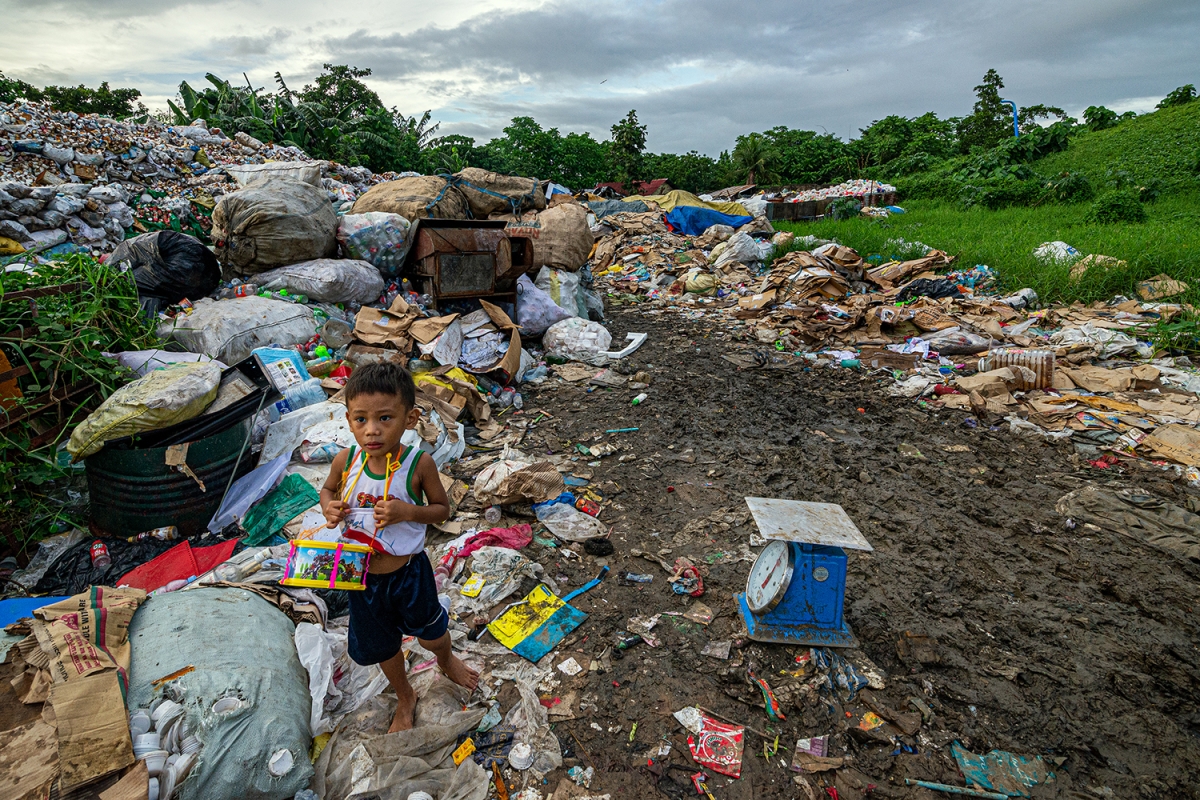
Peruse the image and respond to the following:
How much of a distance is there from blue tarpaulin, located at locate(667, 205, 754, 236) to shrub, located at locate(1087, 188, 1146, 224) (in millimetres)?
6624

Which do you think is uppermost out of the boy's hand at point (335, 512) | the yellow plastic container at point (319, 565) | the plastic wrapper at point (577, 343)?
the boy's hand at point (335, 512)

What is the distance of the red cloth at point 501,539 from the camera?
2.76 m

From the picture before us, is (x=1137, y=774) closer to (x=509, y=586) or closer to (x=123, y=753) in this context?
(x=509, y=586)

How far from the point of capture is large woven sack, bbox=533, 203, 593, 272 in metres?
6.49

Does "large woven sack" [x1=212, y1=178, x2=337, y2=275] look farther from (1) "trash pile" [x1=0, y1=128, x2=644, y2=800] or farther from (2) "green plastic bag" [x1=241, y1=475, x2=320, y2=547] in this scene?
(2) "green plastic bag" [x1=241, y1=475, x2=320, y2=547]

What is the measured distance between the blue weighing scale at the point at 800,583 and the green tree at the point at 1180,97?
71.8 ft

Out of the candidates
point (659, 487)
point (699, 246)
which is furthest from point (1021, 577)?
point (699, 246)

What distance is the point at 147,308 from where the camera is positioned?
11.8 feet

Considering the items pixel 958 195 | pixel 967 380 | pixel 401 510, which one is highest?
pixel 958 195

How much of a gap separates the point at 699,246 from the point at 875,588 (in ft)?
34.8

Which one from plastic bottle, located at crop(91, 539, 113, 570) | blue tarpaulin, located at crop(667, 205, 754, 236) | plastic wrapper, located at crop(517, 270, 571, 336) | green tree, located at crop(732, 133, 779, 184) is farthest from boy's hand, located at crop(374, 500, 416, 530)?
green tree, located at crop(732, 133, 779, 184)

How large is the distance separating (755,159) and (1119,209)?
782 inches

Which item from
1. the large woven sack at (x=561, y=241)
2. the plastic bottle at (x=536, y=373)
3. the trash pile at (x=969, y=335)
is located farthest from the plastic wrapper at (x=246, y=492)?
the trash pile at (x=969, y=335)

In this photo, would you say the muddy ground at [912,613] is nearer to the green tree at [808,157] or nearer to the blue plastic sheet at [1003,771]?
the blue plastic sheet at [1003,771]
